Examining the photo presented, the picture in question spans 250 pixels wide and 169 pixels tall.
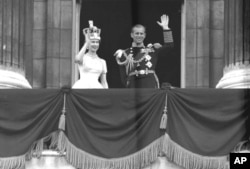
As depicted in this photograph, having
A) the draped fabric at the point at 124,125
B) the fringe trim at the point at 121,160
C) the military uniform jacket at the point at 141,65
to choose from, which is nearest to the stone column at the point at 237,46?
the military uniform jacket at the point at 141,65

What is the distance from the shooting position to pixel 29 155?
26.6 m

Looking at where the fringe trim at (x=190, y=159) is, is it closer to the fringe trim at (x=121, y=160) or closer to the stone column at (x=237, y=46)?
the fringe trim at (x=121, y=160)

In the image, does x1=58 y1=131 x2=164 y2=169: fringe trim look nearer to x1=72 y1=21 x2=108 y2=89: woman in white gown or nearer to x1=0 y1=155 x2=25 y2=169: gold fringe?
x1=0 y1=155 x2=25 y2=169: gold fringe

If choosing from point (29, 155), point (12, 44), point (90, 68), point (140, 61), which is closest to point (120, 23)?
point (140, 61)

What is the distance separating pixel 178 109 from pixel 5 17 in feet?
15.3

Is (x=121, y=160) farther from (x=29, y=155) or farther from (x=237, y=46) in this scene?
(x=237, y=46)

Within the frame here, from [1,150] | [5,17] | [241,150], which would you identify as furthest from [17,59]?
[241,150]

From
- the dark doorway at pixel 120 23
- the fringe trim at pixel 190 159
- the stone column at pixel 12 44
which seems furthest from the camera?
the dark doorway at pixel 120 23

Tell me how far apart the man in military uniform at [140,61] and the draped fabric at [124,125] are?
259 cm

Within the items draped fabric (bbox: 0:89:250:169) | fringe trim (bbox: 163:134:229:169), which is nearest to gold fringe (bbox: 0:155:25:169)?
draped fabric (bbox: 0:89:250:169)

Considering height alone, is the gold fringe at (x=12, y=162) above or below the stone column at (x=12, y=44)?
below

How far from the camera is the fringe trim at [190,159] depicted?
26266 millimetres

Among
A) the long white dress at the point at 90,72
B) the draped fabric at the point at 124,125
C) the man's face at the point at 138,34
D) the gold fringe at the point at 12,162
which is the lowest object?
the gold fringe at the point at 12,162

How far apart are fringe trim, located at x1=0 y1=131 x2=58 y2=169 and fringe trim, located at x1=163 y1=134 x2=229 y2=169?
2.29 meters
